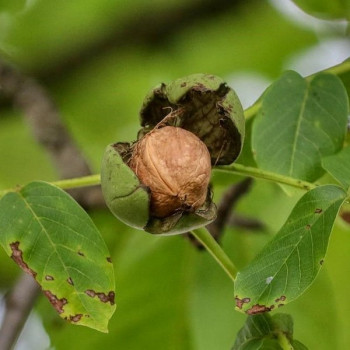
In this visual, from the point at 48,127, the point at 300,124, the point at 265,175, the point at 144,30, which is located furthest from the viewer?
the point at 144,30

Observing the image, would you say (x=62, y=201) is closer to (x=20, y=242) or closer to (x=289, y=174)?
(x=20, y=242)

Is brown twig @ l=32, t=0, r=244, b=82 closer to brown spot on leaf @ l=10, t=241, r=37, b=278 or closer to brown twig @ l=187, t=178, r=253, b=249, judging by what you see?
brown twig @ l=187, t=178, r=253, b=249

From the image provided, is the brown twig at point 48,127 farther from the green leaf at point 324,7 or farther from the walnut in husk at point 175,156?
the walnut in husk at point 175,156

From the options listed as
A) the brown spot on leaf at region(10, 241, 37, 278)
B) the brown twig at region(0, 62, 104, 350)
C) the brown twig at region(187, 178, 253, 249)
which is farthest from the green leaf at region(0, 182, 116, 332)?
the brown twig at region(187, 178, 253, 249)

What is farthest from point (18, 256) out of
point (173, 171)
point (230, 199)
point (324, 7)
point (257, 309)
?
point (324, 7)

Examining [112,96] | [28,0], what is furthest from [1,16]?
[112,96]

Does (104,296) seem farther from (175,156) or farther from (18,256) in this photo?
(175,156)

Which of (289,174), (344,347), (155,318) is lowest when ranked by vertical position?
(344,347)
